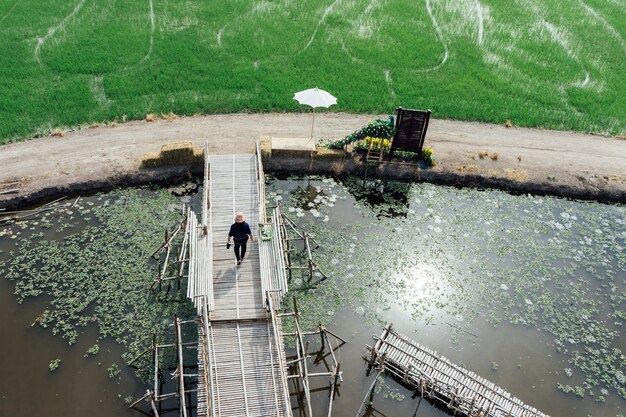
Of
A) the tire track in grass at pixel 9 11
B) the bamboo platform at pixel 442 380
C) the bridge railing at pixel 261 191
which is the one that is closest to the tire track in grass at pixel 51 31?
the tire track in grass at pixel 9 11

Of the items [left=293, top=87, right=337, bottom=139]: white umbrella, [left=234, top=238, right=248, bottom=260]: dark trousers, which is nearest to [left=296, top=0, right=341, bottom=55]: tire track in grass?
[left=293, top=87, right=337, bottom=139]: white umbrella

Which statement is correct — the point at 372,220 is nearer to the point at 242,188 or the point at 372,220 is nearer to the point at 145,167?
the point at 242,188

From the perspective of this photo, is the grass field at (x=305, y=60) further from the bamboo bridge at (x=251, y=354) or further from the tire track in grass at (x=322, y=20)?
the bamboo bridge at (x=251, y=354)

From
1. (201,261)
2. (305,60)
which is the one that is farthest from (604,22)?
(201,261)

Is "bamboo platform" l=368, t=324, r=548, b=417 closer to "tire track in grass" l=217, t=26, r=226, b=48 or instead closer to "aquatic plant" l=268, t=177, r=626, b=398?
"aquatic plant" l=268, t=177, r=626, b=398

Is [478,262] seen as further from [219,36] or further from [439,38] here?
[219,36]

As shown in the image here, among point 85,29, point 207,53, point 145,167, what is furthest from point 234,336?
point 85,29
